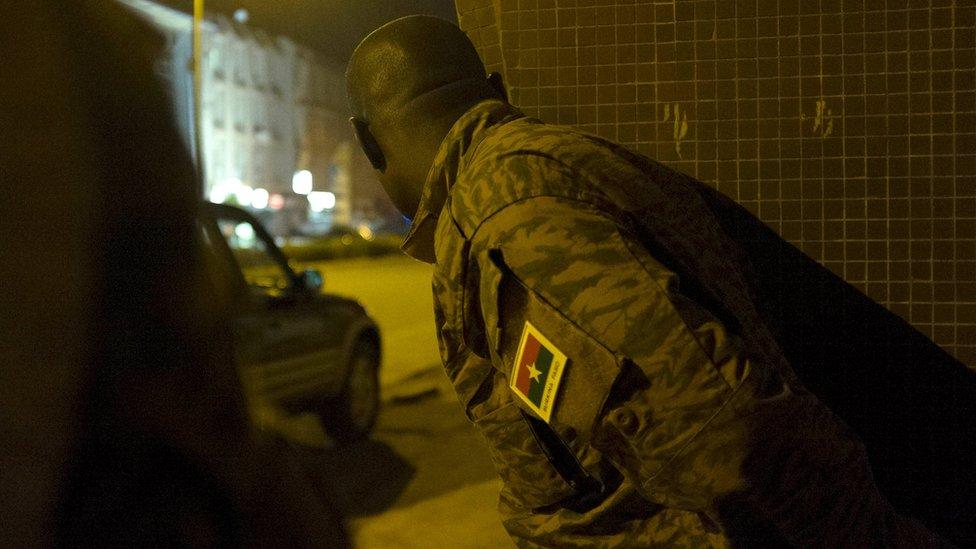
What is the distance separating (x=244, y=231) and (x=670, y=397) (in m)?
6.07

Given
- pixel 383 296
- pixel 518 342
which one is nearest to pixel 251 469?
pixel 518 342

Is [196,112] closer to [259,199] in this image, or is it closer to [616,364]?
[616,364]

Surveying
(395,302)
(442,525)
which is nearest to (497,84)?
(442,525)

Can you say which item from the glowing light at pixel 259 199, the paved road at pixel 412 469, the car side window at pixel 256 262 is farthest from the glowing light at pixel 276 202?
the car side window at pixel 256 262

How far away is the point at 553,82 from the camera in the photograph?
4090mm

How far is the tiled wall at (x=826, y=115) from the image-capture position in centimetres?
386

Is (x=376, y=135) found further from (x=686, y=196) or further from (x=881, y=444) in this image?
(x=881, y=444)

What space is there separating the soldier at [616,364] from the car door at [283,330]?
170 inches

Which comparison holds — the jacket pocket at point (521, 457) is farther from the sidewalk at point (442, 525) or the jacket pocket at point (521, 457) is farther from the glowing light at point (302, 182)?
the glowing light at point (302, 182)

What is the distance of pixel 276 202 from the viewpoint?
53531mm

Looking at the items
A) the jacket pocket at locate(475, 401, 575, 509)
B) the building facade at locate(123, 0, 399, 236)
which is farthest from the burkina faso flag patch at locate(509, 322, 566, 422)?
the building facade at locate(123, 0, 399, 236)

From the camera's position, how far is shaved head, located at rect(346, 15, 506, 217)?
1691 mm

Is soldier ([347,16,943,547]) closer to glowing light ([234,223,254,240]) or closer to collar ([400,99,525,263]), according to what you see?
collar ([400,99,525,263])

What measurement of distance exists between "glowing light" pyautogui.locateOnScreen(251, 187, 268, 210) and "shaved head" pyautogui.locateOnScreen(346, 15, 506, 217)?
2075 inches
